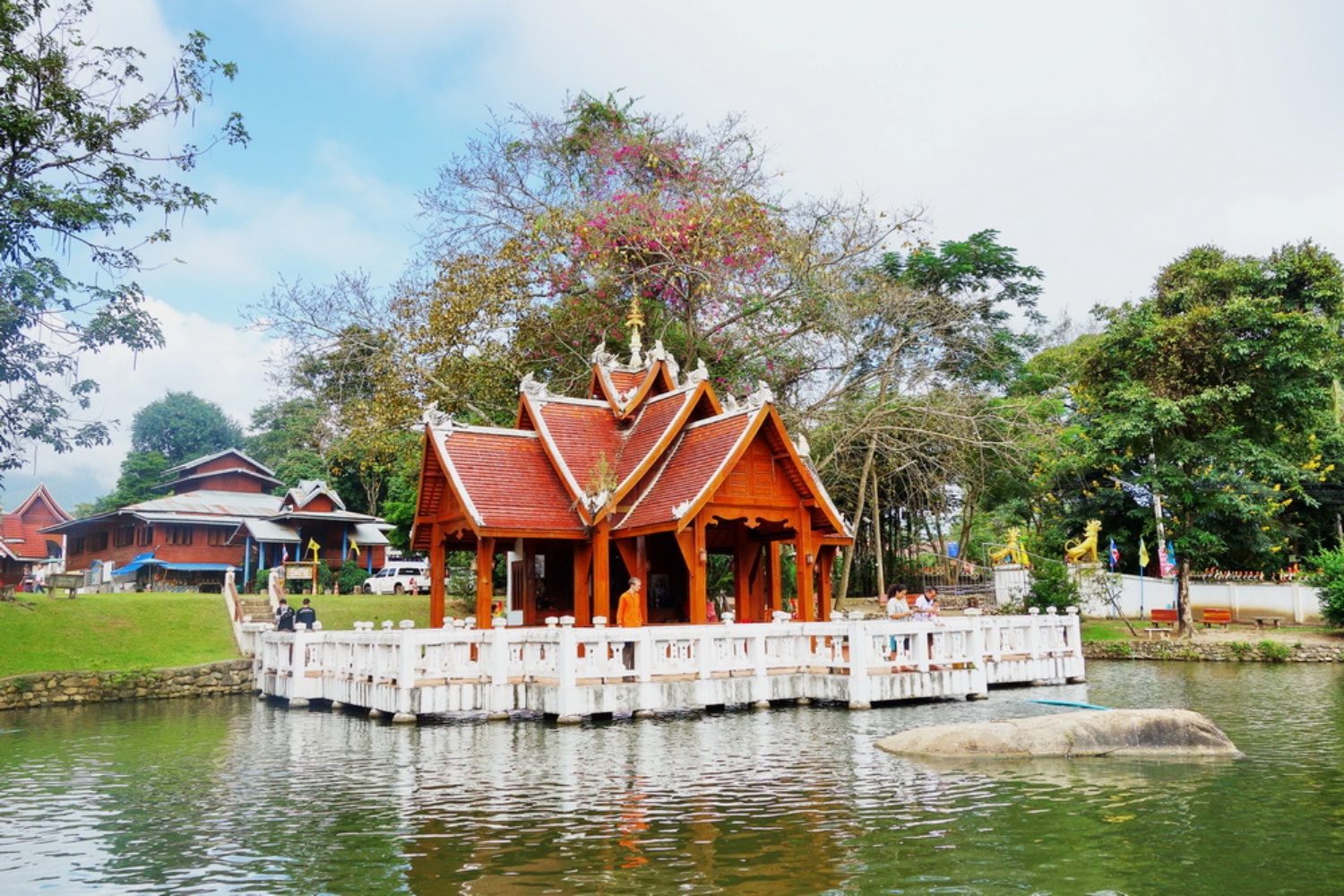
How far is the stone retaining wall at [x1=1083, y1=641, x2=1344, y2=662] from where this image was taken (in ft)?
94.8

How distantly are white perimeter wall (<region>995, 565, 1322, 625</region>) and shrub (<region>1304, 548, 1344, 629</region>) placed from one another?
3.78 meters

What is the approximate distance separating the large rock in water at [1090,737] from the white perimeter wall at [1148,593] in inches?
1052

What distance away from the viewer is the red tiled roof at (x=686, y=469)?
67.5 ft

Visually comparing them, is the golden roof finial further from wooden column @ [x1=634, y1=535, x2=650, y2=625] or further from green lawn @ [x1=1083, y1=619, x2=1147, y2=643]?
green lawn @ [x1=1083, y1=619, x2=1147, y2=643]

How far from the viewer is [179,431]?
95062 millimetres

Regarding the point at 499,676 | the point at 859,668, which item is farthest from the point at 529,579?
the point at 859,668

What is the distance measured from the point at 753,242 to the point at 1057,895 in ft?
79.2

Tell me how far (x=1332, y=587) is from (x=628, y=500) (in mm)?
21973

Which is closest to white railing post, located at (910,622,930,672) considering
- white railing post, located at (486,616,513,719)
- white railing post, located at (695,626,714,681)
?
white railing post, located at (695,626,714,681)

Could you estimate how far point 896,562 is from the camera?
4819 centimetres

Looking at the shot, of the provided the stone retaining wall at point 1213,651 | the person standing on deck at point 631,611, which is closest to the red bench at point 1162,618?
the stone retaining wall at point 1213,651

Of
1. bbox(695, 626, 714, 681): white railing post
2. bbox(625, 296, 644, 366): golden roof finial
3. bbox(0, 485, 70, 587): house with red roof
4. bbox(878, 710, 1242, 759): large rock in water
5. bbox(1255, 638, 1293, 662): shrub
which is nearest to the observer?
bbox(878, 710, 1242, 759): large rock in water

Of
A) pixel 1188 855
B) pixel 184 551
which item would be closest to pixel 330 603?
pixel 184 551

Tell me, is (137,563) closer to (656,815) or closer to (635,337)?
(635,337)
